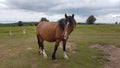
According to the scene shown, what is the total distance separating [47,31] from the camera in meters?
11.7

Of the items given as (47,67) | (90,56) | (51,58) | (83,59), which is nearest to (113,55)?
(90,56)

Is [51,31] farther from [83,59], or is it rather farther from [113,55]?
[113,55]

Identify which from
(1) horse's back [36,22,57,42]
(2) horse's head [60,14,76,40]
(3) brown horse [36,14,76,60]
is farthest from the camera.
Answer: (1) horse's back [36,22,57,42]

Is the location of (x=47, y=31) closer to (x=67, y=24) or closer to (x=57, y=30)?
(x=57, y=30)

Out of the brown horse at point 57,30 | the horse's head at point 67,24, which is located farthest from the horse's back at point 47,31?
the horse's head at point 67,24

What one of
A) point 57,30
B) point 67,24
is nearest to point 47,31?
point 57,30

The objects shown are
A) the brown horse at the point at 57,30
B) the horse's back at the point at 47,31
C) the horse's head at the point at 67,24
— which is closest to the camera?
the horse's head at the point at 67,24

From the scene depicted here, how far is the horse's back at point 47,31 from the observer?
11305mm

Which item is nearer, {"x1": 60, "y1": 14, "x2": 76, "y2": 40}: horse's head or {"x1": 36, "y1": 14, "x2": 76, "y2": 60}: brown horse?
{"x1": 60, "y1": 14, "x2": 76, "y2": 40}: horse's head

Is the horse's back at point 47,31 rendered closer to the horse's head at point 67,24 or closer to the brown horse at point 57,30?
the brown horse at point 57,30

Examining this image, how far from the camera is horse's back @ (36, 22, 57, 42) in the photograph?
11.3 meters

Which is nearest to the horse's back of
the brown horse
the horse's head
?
the brown horse

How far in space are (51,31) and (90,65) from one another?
2.62m

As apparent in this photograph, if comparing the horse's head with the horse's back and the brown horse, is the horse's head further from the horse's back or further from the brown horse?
the horse's back
